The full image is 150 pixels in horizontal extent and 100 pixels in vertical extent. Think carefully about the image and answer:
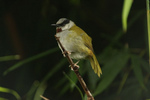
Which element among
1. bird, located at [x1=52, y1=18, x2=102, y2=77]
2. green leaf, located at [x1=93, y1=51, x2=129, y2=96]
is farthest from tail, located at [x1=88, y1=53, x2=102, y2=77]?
green leaf, located at [x1=93, y1=51, x2=129, y2=96]

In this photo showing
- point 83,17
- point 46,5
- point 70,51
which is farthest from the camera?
point 83,17

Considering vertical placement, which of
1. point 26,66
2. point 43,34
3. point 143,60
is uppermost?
point 43,34

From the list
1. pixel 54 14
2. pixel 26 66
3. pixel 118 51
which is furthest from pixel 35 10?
pixel 118 51

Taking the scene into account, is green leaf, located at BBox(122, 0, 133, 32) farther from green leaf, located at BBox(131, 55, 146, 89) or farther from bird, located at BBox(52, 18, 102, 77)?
green leaf, located at BBox(131, 55, 146, 89)

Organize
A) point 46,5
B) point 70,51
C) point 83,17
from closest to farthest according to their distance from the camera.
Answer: point 70,51 → point 46,5 → point 83,17

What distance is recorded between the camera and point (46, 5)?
891mm

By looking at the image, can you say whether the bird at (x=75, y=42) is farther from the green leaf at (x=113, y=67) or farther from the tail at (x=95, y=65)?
the green leaf at (x=113, y=67)

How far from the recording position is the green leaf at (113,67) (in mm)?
864

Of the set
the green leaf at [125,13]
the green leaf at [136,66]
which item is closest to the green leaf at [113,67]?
the green leaf at [136,66]

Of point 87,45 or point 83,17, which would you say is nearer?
point 87,45

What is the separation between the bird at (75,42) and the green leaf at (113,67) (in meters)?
0.33

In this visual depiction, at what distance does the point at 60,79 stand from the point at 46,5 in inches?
12.7

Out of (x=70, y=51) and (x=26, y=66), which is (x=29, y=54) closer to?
(x=26, y=66)

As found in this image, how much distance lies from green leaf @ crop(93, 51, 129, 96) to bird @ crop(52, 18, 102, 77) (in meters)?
0.33
